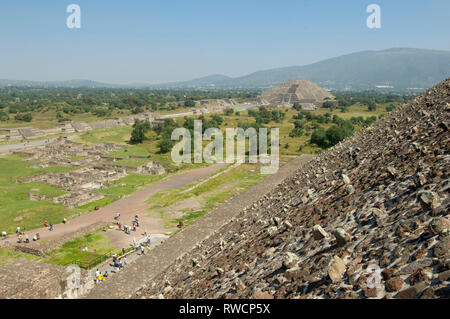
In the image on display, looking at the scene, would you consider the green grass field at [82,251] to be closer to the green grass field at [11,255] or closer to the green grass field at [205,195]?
the green grass field at [11,255]

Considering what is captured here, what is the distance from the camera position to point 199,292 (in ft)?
24.2

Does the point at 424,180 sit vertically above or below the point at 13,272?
above

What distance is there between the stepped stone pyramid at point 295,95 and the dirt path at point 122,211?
310 feet

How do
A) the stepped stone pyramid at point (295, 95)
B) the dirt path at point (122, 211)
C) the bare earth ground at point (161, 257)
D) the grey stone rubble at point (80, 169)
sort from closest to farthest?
the bare earth ground at point (161, 257), the dirt path at point (122, 211), the grey stone rubble at point (80, 169), the stepped stone pyramid at point (295, 95)

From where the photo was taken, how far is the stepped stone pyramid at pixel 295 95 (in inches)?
5177

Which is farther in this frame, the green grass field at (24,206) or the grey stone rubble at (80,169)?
the grey stone rubble at (80,169)

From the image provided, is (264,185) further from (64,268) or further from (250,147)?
(250,147)

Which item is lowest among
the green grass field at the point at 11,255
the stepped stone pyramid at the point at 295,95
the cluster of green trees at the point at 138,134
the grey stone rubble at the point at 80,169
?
the green grass field at the point at 11,255

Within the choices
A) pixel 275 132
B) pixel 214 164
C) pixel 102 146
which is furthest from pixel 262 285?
pixel 275 132

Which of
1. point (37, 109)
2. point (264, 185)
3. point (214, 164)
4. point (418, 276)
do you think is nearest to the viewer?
point (418, 276)

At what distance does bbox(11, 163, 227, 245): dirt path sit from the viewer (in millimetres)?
25516

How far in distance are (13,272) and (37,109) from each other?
11790cm

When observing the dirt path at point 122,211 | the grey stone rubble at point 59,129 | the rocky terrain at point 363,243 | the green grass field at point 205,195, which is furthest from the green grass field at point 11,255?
the grey stone rubble at point 59,129

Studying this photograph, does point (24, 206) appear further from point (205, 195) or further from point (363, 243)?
point (363, 243)
